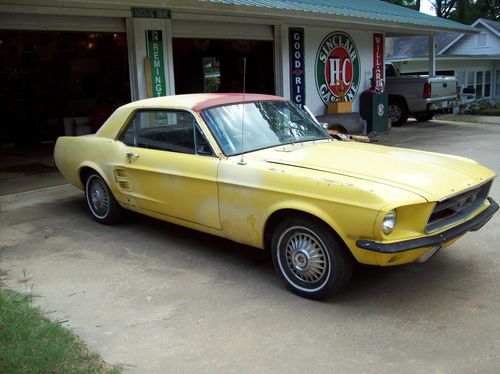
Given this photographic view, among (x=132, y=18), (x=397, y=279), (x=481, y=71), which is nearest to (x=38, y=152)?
(x=132, y=18)

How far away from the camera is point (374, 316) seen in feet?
12.6

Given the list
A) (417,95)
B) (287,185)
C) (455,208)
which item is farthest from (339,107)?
(287,185)

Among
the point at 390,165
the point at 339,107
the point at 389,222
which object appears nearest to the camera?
the point at 389,222

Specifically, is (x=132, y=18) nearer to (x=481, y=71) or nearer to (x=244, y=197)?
(x=244, y=197)

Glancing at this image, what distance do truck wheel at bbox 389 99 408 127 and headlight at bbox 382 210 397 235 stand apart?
13835mm

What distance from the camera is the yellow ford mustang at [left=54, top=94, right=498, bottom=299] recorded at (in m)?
3.71

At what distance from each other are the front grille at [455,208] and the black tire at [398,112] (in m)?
12.9

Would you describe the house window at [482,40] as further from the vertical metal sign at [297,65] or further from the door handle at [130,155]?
the door handle at [130,155]

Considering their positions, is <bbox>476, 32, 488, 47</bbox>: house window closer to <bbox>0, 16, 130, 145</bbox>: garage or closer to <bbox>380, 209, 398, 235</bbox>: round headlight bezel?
<bbox>0, 16, 130, 145</bbox>: garage

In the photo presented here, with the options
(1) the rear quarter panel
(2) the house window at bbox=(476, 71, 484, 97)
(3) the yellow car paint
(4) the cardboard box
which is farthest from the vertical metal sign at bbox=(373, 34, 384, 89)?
(2) the house window at bbox=(476, 71, 484, 97)

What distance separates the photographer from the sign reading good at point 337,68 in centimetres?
1349

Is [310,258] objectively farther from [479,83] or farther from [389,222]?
[479,83]

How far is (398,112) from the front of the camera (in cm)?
1698

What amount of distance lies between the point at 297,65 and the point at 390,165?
8.77 meters
